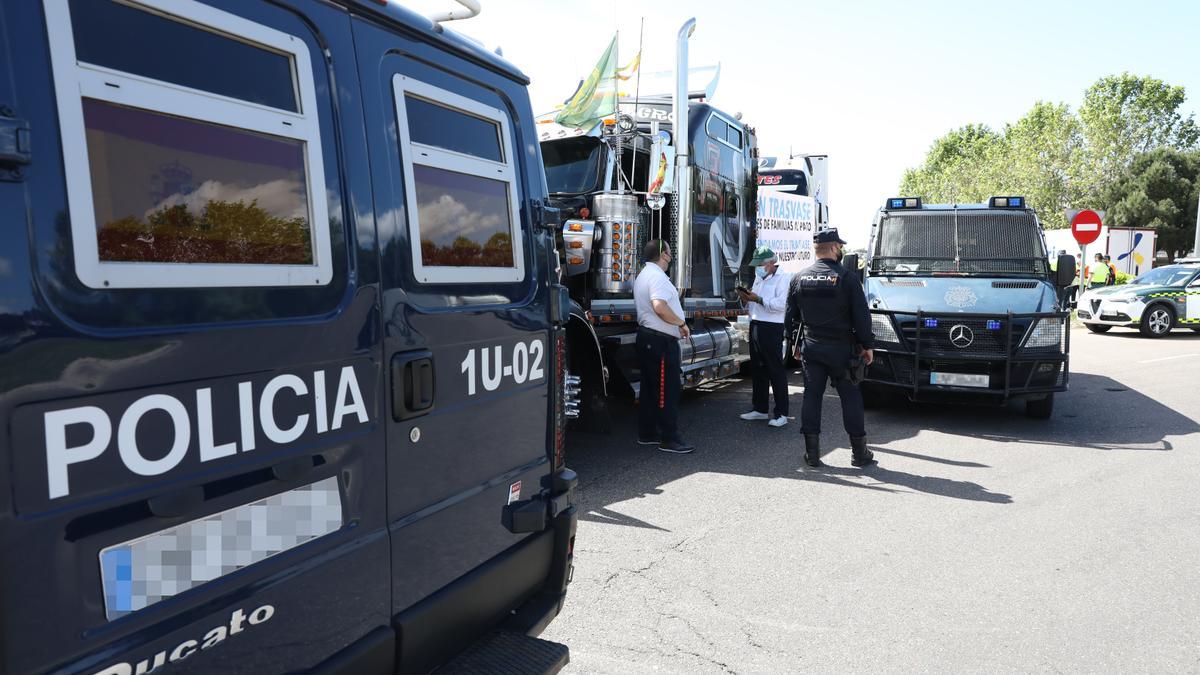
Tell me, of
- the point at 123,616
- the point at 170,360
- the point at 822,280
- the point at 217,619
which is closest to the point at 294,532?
the point at 217,619

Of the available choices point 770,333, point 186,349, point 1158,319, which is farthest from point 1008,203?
point 1158,319

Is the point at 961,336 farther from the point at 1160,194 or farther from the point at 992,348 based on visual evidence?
the point at 1160,194

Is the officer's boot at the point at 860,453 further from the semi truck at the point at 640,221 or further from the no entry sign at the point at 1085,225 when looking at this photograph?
the no entry sign at the point at 1085,225

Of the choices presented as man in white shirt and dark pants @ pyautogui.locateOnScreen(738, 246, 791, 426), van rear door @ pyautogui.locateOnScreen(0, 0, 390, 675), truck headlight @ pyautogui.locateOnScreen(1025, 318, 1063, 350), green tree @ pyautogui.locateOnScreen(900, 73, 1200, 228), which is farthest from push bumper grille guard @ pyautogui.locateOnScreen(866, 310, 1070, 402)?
green tree @ pyautogui.locateOnScreen(900, 73, 1200, 228)

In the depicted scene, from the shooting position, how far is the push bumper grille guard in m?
7.41

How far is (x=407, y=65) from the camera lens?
2240mm

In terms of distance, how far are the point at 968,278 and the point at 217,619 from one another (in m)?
8.13

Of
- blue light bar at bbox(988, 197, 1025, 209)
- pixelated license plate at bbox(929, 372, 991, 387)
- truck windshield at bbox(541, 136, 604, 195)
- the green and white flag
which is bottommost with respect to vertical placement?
pixelated license plate at bbox(929, 372, 991, 387)

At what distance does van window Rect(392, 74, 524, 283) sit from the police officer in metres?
Answer: 3.88

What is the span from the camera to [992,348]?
7.48 m

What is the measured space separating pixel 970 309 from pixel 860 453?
2.39 metres

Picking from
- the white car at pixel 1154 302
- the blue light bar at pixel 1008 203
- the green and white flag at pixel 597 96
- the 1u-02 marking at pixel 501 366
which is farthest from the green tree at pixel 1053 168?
the 1u-02 marking at pixel 501 366

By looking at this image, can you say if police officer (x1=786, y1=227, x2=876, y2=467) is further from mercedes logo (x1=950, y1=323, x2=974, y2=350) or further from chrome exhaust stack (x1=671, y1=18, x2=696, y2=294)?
mercedes logo (x1=950, y1=323, x2=974, y2=350)

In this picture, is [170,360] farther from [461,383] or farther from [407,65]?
[407,65]
